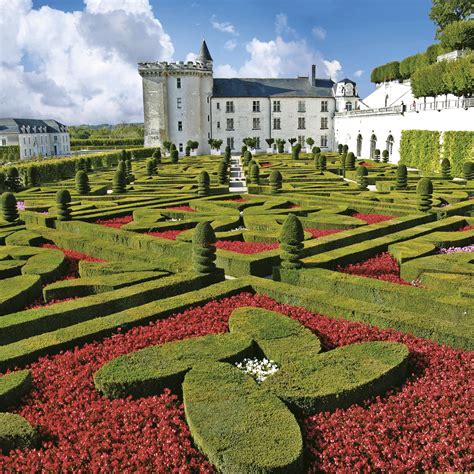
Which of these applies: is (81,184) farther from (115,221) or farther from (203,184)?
(115,221)

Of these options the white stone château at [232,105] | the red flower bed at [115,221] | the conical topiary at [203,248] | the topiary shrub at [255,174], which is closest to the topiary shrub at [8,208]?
the red flower bed at [115,221]

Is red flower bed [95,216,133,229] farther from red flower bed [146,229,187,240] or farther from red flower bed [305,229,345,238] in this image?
red flower bed [305,229,345,238]

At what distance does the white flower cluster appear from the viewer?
21.6 feet

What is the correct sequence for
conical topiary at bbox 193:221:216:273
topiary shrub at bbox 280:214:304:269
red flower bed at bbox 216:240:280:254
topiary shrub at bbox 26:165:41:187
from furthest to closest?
topiary shrub at bbox 26:165:41:187 < red flower bed at bbox 216:240:280:254 < topiary shrub at bbox 280:214:304:269 < conical topiary at bbox 193:221:216:273

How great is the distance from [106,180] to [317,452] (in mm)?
26731

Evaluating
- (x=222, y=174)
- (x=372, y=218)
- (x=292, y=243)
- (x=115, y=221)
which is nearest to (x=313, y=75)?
(x=222, y=174)

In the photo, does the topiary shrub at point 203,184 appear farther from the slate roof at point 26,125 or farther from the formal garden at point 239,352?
the slate roof at point 26,125

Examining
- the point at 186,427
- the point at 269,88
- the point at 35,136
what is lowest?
the point at 186,427

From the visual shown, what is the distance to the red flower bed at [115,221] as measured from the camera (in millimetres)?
16297

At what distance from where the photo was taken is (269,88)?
65.4 metres

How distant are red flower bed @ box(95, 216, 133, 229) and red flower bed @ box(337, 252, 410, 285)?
25.9 ft

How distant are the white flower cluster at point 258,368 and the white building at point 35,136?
68507 mm

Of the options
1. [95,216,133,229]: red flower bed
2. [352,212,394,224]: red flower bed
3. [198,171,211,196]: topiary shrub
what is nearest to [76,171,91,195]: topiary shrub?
[198,171,211,196]: topiary shrub

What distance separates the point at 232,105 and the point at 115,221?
163 feet
